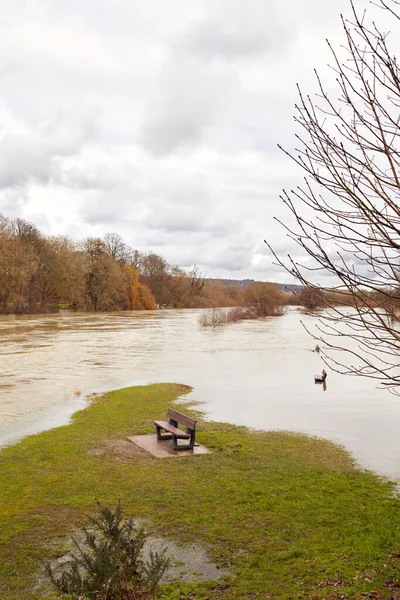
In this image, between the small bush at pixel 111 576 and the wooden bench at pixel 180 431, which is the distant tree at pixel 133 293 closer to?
the wooden bench at pixel 180 431

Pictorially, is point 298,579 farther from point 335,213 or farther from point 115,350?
point 115,350

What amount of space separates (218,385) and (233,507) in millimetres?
12684

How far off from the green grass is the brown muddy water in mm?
1510

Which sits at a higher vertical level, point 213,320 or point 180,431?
point 213,320

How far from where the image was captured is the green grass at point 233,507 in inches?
227

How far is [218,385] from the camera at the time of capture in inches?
808

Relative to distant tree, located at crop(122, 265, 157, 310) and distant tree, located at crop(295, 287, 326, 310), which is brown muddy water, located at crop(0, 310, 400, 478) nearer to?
distant tree, located at crop(295, 287, 326, 310)

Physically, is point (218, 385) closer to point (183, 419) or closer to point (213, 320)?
point (183, 419)

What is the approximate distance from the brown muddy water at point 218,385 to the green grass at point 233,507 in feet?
4.95

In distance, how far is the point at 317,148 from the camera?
4270mm

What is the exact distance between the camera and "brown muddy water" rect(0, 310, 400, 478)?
1356 cm

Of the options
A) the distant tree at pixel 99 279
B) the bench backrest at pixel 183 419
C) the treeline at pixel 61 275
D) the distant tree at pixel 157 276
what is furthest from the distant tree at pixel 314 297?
the distant tree at pixel 157 276

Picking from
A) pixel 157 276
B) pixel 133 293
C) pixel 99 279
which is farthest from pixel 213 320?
pixel 157 276

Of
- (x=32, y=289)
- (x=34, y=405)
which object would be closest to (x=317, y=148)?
(x=34, y=405)
